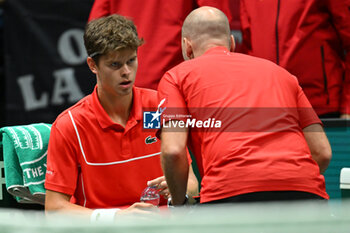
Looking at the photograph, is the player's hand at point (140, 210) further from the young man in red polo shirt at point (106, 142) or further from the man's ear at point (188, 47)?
the man's ear at point (188, 47)

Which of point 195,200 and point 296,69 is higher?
point 296,69

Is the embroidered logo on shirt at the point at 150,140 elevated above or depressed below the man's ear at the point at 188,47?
below

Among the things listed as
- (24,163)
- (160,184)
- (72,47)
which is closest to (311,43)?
(160,184)

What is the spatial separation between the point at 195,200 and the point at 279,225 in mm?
1503

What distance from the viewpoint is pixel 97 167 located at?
2.06 m

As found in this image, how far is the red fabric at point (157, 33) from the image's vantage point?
272 cm

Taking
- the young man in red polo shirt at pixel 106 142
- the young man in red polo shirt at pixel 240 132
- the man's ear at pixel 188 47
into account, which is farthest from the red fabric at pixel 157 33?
the young man in red polo shirt at pixel 240 132

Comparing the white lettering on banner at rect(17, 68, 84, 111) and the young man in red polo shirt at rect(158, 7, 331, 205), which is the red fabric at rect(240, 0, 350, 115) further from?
the white lettering on banner at rect(17, 68, 84, 111)

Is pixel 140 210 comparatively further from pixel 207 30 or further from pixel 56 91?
pixel 56 91

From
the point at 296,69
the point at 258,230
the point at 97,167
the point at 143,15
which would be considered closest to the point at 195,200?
the point at 97,167

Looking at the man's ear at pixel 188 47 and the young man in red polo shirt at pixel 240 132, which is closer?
the young man in red polo shirt at pixel 240 132

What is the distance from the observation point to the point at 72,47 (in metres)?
3.89

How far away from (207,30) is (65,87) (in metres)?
2.10

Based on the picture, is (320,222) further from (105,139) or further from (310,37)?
(310,37)
